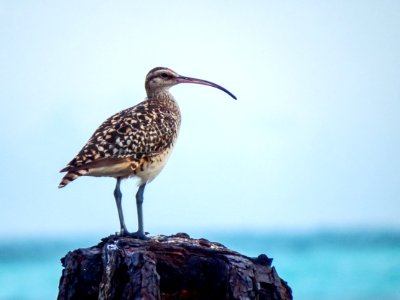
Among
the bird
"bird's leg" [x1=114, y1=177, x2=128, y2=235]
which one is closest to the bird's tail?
the bird

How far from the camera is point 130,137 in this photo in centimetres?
1012

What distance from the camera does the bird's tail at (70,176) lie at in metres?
9.12

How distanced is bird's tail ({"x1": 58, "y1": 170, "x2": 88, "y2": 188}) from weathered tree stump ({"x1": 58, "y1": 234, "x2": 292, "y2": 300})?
1858 mm

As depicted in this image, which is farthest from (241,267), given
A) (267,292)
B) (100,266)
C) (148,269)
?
(100,266)

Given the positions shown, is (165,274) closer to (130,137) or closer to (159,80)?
(130,137)

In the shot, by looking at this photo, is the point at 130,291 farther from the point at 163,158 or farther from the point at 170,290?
the point at 163,158

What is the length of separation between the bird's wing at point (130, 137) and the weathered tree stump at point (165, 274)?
230 cm

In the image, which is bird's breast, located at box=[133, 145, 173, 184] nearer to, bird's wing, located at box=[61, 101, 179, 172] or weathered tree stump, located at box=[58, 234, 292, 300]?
bird's wing, located at box=[61, 101, 179, 172]

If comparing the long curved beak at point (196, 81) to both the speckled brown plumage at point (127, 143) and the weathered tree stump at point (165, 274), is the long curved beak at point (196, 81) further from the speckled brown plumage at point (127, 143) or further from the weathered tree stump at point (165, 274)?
the weathered tree stump at point (165, 274)

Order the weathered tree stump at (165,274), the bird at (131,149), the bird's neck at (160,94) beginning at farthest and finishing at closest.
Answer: the bird's neck at (160,94) → the bird at (131,149) → the weathered tree stump at (165,274)

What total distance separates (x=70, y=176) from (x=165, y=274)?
269cm

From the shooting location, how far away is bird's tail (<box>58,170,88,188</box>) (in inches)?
359

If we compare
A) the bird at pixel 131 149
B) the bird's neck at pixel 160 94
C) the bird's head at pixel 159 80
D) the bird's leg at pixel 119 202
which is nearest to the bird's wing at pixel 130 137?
the bird at pixel 131 149

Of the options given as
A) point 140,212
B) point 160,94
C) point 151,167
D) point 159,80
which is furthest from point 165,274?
point 159,80
